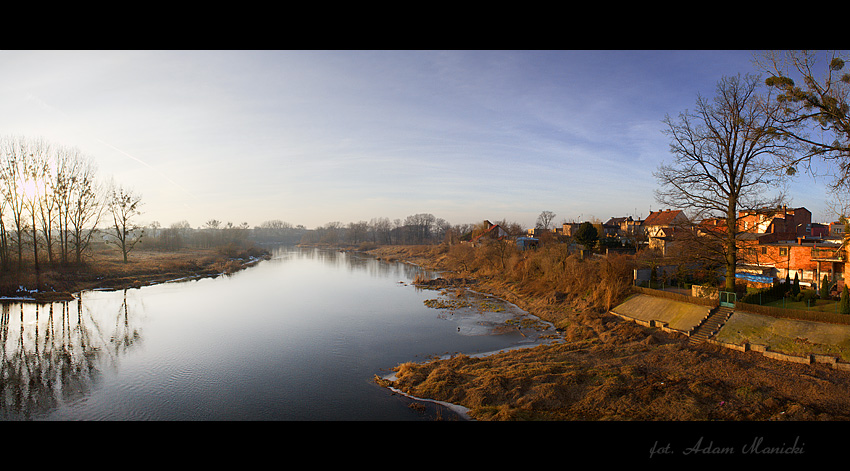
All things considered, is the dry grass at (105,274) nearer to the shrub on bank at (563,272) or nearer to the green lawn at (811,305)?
the shrub on bank at (563,272)

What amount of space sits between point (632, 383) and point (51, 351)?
20.7 metres

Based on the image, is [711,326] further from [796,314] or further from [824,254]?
[824,254]

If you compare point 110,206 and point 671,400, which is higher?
point 110,206

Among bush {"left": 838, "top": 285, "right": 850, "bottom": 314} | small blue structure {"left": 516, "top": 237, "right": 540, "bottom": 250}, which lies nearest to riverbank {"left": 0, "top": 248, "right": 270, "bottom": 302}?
small blue structure {"left": 516, "top": 237, "right": 540, "bottom": 250}

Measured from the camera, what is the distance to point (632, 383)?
36.3 feet

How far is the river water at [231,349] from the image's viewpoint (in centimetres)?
1104

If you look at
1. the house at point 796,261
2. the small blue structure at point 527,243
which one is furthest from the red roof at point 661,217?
the house at point 796,261

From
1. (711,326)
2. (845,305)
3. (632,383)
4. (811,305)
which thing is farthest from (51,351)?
(811,305)

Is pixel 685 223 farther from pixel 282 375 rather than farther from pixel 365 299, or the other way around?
pixel 365 299
